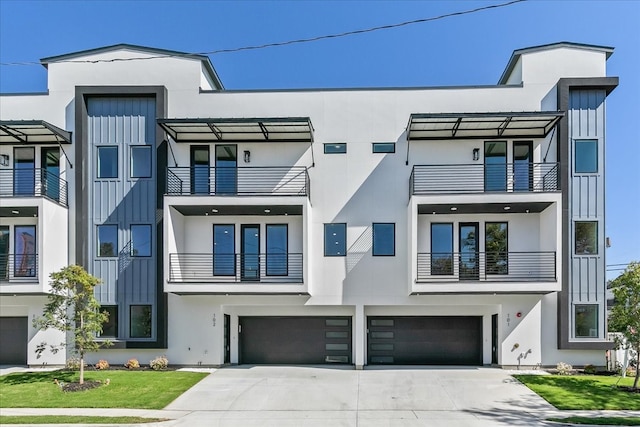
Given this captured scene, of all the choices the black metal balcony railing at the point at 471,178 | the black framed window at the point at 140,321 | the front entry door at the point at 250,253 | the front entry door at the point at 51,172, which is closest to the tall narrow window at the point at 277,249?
the front entry door at the point at 250,253

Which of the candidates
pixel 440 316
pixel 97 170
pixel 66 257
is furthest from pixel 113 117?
pixel 440 316

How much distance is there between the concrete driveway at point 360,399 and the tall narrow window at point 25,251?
790 cm

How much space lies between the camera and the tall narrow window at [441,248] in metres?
17.1

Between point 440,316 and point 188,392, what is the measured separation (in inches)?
364

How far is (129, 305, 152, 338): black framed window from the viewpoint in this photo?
677 inches

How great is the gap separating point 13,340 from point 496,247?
59.0ft

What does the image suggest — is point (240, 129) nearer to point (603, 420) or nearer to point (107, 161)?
point (107, 161)

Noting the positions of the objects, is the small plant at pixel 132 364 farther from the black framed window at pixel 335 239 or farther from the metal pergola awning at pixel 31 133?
the metal pergola awning at pixel 31 133

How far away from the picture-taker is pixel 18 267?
17438 millimetres

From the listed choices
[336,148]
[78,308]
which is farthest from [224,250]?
[336,148]

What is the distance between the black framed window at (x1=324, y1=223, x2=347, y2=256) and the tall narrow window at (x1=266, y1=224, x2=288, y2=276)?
150 centimetres

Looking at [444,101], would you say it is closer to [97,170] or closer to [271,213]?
[271,213]

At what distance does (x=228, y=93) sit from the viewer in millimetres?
17906

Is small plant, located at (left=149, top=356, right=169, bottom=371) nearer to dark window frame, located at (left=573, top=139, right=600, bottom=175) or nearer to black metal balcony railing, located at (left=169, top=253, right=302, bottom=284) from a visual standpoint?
black metal balcony railing, located at (left=169, top=253, right=302, bottom=284)
